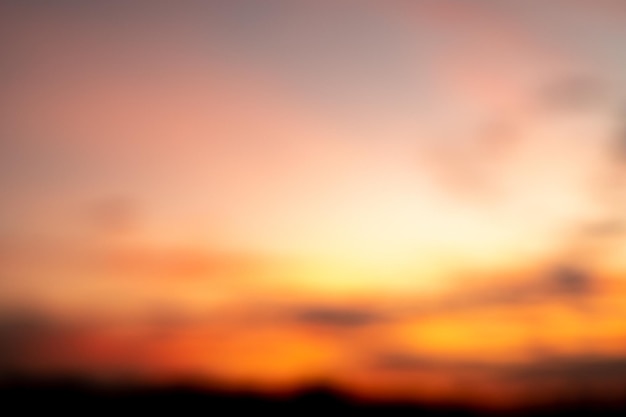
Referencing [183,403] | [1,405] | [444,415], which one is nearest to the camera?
[1,405]

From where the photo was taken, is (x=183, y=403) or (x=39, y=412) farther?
(x=183, y=403)

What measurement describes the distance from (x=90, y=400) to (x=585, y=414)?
10262mm

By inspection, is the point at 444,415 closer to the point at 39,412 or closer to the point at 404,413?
the point at 404,413

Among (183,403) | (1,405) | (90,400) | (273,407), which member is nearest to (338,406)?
(273,407)

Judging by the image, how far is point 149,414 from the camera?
21547mm

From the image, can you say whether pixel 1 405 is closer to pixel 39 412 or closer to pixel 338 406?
pixel 39 412

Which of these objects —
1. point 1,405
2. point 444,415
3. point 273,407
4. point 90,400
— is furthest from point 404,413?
point 1,405

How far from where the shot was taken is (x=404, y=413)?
23.5 meters

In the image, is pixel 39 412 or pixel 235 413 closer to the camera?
pixel 39 412

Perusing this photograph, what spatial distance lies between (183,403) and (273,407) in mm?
1883

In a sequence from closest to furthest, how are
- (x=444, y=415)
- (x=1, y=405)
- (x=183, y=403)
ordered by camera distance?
(x=1, y=405), (x=183, y=403), (x=444, y=415)

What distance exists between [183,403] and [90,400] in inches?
73.3

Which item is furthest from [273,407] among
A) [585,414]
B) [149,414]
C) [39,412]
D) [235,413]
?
[585,414]

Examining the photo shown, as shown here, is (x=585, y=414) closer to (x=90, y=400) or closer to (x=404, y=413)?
(x=404, y=413)
